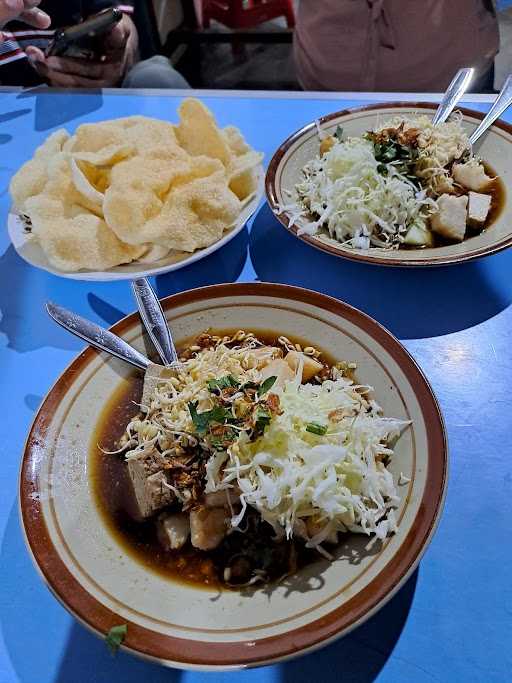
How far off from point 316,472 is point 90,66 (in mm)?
2403

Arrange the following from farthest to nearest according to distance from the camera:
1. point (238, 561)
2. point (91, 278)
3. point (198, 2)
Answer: point (198, 2)
point (91, 278)
point (238, 561)

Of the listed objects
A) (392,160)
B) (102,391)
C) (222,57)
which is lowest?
(222,57)

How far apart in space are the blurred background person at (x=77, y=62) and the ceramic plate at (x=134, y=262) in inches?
51.3

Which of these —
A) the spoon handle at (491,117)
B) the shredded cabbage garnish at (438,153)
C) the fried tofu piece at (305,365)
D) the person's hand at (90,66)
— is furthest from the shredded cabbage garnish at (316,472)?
the person's hand at (90,66)

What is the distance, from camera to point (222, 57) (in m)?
5.11

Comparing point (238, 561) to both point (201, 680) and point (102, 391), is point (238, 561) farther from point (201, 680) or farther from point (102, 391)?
point (102, 391)

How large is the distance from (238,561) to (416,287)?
2.78ft

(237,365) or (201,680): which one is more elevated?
(237,365)

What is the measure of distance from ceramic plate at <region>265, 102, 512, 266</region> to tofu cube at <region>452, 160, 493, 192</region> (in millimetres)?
63

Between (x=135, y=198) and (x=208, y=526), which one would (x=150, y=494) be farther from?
(x=135, y=198)

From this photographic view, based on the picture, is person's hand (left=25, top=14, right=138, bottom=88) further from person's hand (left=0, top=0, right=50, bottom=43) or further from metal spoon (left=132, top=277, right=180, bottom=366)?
metal spoon (left=132, top=277, right=180, bottom=366)

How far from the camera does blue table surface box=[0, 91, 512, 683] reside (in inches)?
35.1

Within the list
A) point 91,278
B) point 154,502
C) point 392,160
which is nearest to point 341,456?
point 154,502

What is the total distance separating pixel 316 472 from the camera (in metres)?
0.92
